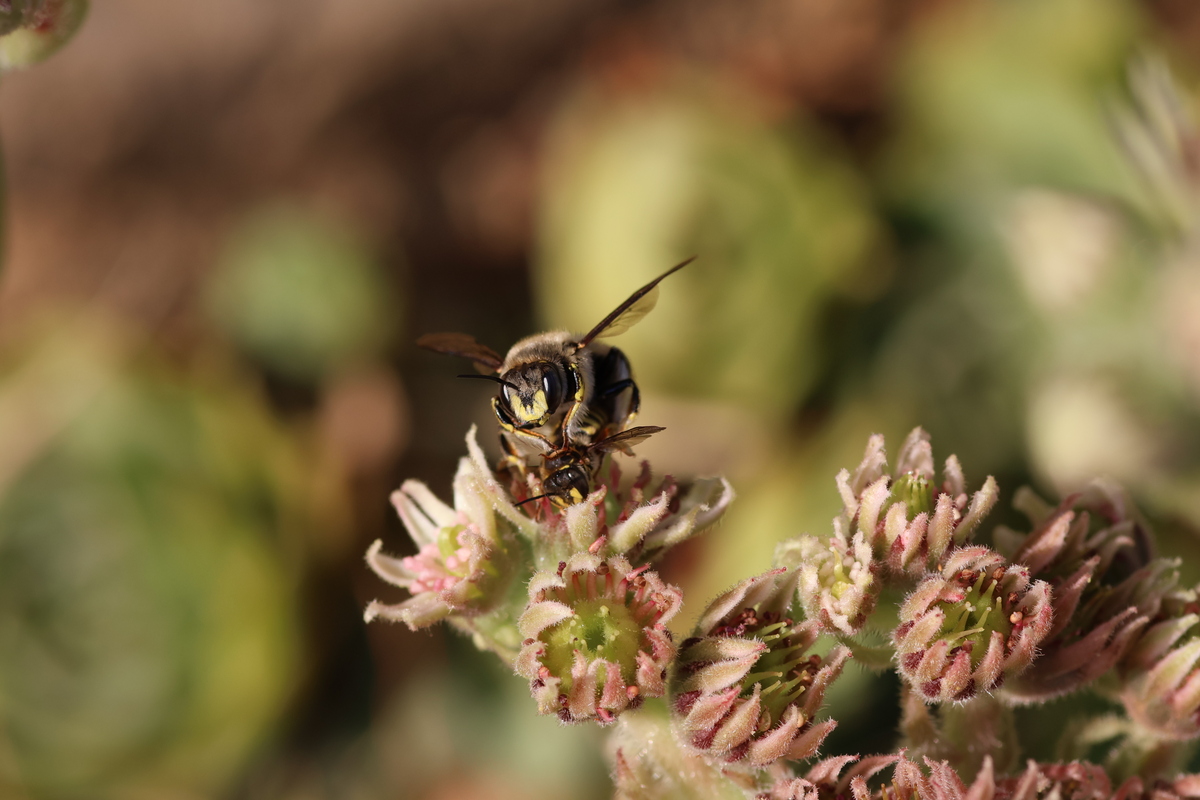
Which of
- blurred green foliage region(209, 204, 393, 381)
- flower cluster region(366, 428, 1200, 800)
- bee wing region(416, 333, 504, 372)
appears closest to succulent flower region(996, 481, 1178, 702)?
flower cluster region(366, 428, 1200, 800)

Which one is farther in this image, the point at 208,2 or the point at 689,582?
the point at 208,2

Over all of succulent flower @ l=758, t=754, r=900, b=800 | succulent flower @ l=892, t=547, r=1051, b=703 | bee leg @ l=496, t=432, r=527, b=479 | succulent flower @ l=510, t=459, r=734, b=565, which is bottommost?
succulent flower @ l=758, t=754, r=900, b=800

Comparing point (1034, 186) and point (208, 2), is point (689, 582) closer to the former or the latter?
point (1034, 186)

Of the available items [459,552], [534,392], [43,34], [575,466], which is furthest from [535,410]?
[43,34]

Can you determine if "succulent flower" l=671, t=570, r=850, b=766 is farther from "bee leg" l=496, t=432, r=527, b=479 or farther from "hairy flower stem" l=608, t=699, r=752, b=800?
"bee leg" l=496, t=432, r=527, b=479

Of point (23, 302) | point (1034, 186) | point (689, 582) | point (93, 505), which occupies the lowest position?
point (689, 582)

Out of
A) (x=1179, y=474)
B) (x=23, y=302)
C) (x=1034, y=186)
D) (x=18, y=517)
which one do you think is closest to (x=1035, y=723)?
(x=1179, y=474)
